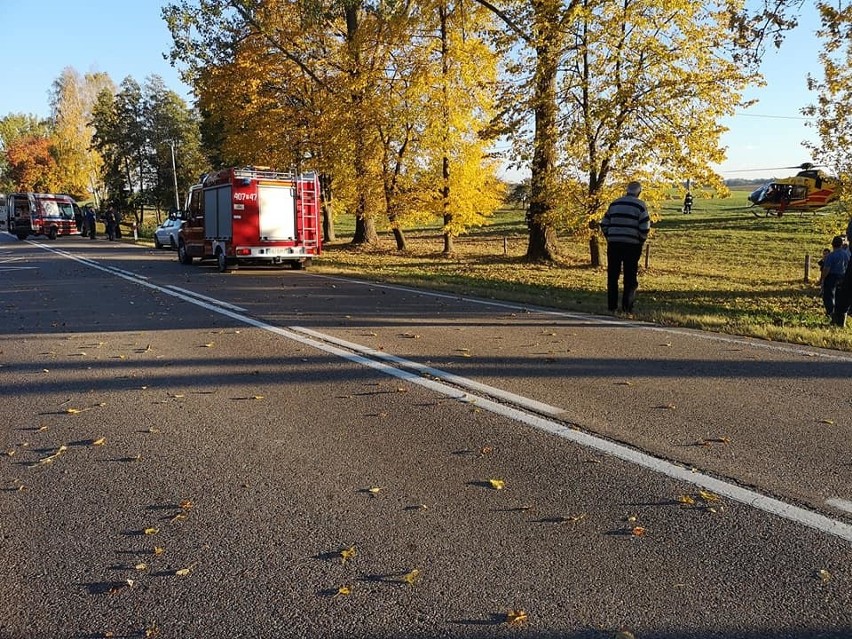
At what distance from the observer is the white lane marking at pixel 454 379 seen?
5293 mm

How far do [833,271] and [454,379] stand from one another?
9.78 meters

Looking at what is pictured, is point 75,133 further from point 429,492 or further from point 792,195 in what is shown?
point 429,492

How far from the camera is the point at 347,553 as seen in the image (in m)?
3.13

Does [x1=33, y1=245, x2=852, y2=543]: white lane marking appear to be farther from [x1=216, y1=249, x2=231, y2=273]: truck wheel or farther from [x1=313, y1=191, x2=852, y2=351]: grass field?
[x1=216, y1=249, x2=231, y2=273]: truck wheel

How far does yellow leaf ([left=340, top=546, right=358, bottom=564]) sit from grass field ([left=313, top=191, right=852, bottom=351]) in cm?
650

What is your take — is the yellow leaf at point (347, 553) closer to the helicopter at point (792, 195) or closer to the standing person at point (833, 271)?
the standing person at point (833, 271)

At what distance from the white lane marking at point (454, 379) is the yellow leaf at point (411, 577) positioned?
2.37 metres

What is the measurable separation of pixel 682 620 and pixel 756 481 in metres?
1.53

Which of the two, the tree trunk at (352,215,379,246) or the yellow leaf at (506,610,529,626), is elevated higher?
the tree trunk at (352,215,379,246)

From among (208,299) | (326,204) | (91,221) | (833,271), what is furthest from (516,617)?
(91,221)

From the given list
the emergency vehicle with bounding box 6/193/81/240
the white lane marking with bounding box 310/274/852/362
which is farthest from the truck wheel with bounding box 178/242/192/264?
the emergency vehicle with bounding box 6/193/81/240

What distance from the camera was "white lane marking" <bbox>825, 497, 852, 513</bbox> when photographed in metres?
3.44

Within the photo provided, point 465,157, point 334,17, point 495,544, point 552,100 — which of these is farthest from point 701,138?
point 495,544

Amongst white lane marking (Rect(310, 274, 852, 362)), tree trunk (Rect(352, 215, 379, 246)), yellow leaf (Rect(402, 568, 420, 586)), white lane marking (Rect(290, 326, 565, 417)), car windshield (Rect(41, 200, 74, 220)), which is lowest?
yellow leaf (Rect(402, 568, 420, 586))
